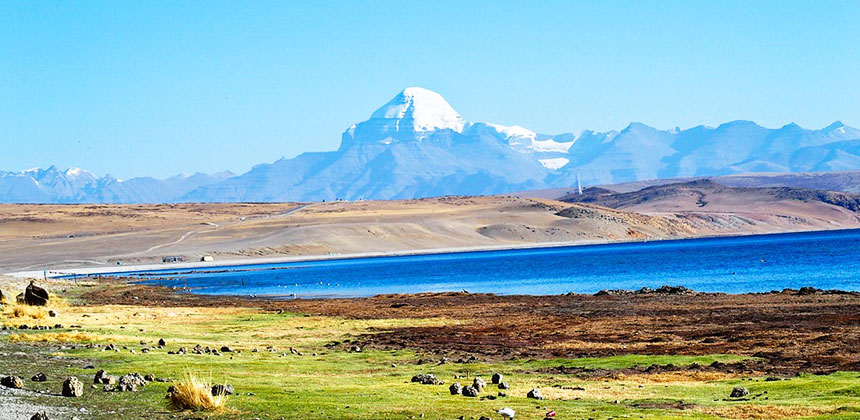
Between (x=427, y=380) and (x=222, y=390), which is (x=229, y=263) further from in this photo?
(x=222, y=390)

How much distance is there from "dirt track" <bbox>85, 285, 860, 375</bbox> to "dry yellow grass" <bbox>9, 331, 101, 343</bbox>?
28.0 feet

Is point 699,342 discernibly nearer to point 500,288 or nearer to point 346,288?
point 500,288

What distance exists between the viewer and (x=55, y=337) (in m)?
29.1

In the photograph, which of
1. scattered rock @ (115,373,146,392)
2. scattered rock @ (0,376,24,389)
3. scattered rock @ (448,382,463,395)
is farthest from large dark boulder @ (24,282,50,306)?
scattered rock @ (448,382,463,395)

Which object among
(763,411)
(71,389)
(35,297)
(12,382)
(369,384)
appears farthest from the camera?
(35,297)

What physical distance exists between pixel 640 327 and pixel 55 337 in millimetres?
19710

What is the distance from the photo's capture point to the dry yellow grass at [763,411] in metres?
16.4

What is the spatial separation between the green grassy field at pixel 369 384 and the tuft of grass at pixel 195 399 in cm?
26

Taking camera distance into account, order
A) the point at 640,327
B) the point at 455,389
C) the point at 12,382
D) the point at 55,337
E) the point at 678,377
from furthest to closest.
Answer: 1. the point at 640,327
2. the point at 55,337
3. the point at 678,377
4. the point at 455,389
5. the point at 12,382

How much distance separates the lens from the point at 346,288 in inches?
3221

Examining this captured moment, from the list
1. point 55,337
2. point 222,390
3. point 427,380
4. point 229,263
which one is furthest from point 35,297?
point 229,263

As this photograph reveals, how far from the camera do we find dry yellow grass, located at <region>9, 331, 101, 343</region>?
28484mm

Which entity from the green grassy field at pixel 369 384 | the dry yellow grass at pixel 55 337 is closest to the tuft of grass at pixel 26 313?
the green grassy field at pixel 369 384

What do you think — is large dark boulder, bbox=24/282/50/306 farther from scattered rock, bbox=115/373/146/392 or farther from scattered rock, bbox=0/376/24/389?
scattered rock, bbox=115/373/146/392
